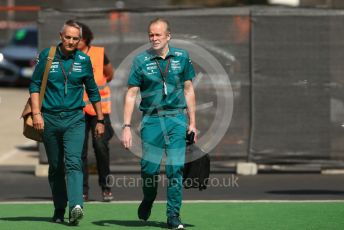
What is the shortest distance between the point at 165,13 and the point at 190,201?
13.0 ft

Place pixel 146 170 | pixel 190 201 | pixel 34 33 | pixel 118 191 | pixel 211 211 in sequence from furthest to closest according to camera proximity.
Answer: pixel 34 33 → pixel 118 191 → pixel 190 201 → pixel 211 211 → pixel 146 170

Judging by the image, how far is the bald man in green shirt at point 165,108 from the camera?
1070 cm

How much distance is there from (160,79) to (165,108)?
26 centimetres

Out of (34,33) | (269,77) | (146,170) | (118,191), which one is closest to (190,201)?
(118,191)

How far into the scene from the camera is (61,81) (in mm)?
11086

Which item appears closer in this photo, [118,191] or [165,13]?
[118,191]

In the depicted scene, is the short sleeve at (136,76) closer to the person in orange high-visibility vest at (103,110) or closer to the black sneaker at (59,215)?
the black sneaker at (59,215)

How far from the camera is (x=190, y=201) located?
1341 cm

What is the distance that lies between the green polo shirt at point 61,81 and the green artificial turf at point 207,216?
3.67 ft

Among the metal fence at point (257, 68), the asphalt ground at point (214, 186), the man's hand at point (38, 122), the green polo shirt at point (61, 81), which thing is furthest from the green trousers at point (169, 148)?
the metal fence at point (257, 68)

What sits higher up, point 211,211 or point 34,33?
point 34,33

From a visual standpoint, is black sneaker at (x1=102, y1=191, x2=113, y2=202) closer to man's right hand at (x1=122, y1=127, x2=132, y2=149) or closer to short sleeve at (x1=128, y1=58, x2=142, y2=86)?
man's right hand at (x1=122, y1=127, x2=132, y2=149)

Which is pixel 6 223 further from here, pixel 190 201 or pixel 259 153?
pixel 259 153

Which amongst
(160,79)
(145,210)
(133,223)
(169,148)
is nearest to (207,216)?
(133,223)
